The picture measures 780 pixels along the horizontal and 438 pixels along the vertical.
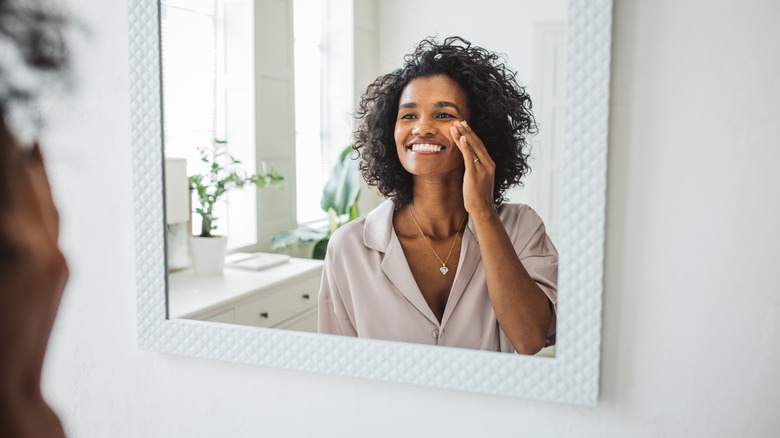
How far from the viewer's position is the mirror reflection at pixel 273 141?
2.88ft

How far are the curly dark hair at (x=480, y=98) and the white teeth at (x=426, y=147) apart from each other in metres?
0.04

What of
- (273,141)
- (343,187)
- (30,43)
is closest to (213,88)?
(273,141)

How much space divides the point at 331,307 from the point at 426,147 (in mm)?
295

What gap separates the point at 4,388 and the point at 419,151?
614 mm

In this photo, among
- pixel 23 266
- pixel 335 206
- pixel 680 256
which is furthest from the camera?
pixel 335 206

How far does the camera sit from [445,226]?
2.99 ft

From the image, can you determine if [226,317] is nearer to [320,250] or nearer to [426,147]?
[320,250]

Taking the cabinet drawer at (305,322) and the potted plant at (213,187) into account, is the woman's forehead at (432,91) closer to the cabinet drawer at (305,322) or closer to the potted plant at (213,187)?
the potted plant at (213,187)

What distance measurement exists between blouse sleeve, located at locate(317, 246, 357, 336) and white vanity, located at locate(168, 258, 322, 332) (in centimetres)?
1

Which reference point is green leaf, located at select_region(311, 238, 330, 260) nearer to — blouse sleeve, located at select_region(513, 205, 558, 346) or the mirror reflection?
the mirror reflection

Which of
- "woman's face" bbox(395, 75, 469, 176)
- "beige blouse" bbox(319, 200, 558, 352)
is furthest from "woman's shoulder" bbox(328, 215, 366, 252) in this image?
"woman's face" bbox(395, 75, 469, 176)

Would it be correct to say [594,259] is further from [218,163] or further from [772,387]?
[218,163]

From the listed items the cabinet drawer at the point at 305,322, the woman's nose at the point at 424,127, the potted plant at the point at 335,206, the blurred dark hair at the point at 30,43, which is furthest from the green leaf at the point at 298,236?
the blurred dark hair at the point at 30,43

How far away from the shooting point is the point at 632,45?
828mm
